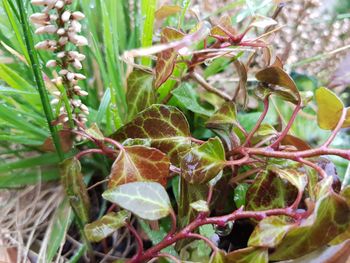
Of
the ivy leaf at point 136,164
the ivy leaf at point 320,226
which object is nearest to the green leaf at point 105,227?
the ivy leaf at point 136,164

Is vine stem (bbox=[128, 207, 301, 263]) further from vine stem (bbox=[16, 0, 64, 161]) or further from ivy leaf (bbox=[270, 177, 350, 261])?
vine stem (bbox=[16, 0, 64, 161])

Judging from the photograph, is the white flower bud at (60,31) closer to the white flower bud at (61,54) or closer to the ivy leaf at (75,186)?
the white flower bud at (61,54)

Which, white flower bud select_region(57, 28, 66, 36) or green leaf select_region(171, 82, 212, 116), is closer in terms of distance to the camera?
white flower bud select_region(57, 28, 66, 36)

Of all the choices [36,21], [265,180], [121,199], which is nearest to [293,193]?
[265,180]

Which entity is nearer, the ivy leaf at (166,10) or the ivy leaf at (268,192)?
the ivy leaf at (268,192)

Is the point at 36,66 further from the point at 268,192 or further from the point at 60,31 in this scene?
the point at 268,192

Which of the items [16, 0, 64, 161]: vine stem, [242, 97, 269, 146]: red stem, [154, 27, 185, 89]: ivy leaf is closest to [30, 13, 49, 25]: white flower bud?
[16, 0, 64, 161]: vine stem

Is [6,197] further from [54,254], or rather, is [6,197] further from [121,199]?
[121,199]

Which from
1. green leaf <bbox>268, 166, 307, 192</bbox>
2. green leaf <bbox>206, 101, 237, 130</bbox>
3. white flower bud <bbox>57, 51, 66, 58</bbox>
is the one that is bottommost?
green leaf <bbox>268, 166, 307, 192</bbox>
